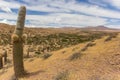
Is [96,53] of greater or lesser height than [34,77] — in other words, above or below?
above

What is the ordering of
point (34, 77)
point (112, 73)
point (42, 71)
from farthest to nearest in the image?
1. point (42, 71)
2. point (34, 77)
3. point (112, 73)

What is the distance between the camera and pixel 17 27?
49.6ft

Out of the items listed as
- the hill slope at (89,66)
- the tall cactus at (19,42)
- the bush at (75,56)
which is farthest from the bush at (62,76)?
the tall cactus at (19,42)

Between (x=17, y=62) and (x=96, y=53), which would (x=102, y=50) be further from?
(x=17, y=62)

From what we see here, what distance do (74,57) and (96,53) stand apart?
138cm

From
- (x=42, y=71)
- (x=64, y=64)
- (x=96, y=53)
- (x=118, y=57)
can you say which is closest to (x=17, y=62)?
(x=42, y=71)

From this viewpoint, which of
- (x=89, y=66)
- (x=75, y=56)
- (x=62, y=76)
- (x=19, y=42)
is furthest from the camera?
(x=75, y=56)

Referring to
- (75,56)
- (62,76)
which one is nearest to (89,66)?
(62,76)

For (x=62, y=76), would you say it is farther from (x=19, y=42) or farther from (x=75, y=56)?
(x=19, y=42)

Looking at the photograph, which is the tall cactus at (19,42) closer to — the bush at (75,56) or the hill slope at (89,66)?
the hill slope at (89,66)

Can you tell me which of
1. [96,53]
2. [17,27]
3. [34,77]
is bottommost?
[34,77]

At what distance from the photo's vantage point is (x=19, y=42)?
1542cm

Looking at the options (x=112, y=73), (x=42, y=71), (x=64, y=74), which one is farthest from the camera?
(x=42, y=71)

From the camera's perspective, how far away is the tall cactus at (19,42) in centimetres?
1512
